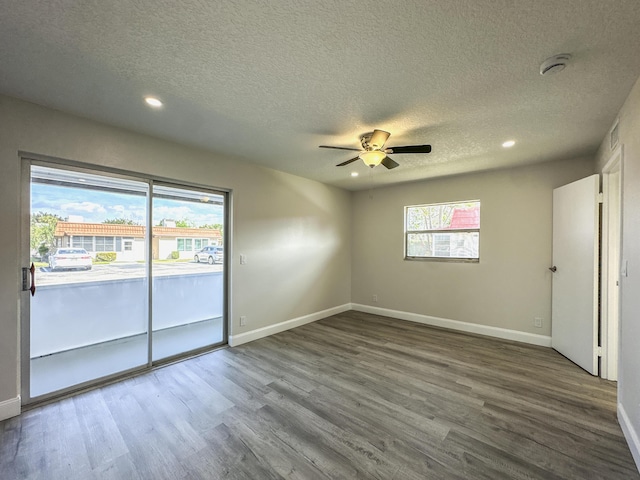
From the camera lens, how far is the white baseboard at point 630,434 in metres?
1.72

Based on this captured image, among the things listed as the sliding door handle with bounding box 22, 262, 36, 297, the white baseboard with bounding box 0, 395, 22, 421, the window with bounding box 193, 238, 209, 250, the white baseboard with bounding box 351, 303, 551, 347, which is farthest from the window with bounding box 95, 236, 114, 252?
the white baseboard with bounding box 351, 303, 551, 347

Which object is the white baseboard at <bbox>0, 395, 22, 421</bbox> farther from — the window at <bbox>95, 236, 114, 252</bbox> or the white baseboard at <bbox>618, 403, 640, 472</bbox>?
the white baseboard at <bbox>618, 403, 640, 472</bbox>

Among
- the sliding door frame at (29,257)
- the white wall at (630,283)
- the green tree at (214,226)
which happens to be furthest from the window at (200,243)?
the white wall at (630,283)

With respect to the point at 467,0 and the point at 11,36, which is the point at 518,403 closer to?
the point at 467,0

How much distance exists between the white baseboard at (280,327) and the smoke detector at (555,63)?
4024mm

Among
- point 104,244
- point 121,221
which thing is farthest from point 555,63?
point 104,244

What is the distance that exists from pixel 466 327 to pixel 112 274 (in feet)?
15.8

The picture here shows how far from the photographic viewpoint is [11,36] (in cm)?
150

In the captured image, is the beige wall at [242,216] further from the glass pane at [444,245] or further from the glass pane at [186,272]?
the glass pane at [444,245]

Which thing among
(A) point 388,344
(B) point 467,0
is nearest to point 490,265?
(A) point 388,344

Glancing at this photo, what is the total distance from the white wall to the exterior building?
4.00 m

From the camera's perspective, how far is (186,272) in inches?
136

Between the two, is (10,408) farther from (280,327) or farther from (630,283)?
(630,283)

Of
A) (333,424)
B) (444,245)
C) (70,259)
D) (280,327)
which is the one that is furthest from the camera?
(444,245)
